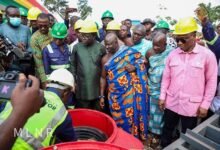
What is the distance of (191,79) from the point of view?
3.03 meters

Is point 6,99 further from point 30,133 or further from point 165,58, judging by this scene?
point 165,58

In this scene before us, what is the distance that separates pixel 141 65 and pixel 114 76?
0.38 m

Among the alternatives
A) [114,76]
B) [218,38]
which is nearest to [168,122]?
[114,76]

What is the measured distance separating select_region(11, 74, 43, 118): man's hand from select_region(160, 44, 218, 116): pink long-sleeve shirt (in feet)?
7.50

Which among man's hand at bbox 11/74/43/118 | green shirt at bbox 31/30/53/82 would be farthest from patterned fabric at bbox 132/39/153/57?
man's hand at bbox 11/74/43/118

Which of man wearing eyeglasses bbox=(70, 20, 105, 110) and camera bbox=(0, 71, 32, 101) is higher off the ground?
camera bbox=(0, 71, 32, 101)

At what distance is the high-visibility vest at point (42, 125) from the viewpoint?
162 cm

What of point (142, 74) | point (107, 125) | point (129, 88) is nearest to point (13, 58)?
point (107, 125)

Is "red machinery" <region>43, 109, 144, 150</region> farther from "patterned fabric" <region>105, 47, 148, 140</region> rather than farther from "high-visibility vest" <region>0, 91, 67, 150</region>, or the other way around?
"patterned fabric" <region>105, 47, 148, 140</region>

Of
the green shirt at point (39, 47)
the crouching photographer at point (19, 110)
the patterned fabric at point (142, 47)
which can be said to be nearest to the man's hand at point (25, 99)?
the crouching photographer at point (19, 110)

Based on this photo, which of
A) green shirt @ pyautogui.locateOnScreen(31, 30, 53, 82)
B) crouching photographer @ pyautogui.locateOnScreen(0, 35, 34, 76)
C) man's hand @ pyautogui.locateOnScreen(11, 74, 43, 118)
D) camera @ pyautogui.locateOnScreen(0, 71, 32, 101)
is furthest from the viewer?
green shirt @ pyautogui.locateOnScreen(31, 30, 53, 82)

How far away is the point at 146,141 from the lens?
385 cm

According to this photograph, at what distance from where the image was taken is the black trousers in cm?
314

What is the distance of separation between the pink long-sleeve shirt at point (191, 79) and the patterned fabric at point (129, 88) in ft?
1.27
